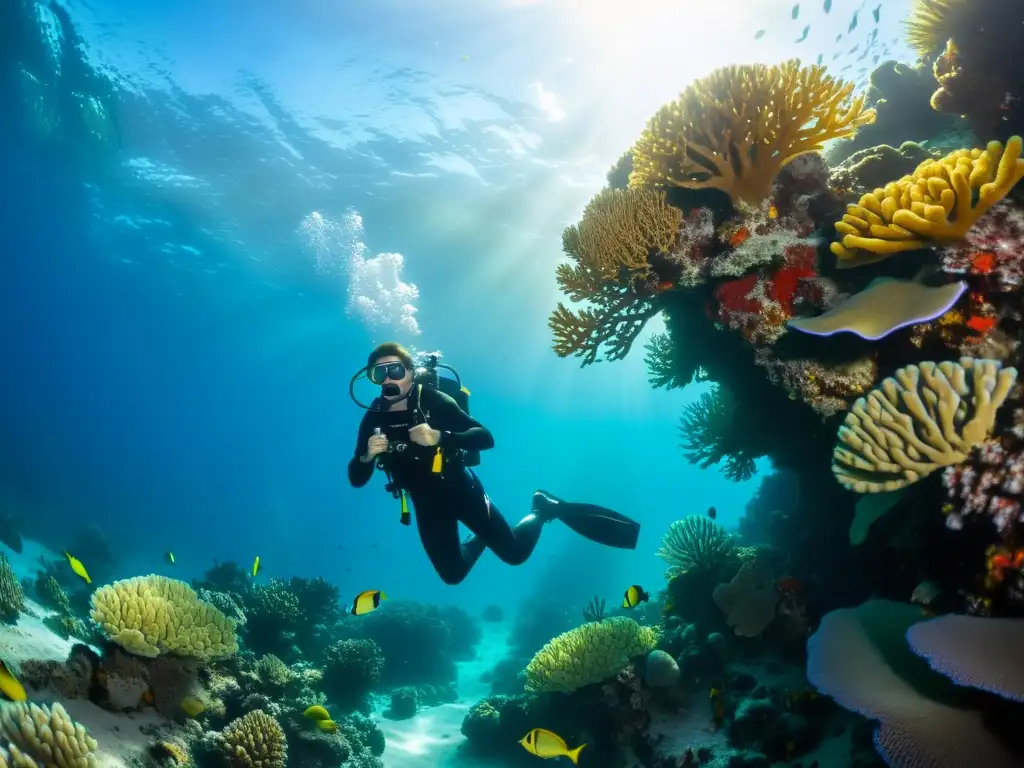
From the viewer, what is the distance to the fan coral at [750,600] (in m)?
5.65

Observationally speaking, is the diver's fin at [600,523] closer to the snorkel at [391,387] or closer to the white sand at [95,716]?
the snorkel at [391,387]

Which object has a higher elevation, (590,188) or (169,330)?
(169,330)

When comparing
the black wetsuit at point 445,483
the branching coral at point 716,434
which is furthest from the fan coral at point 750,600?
the black wetsuit at point 445,483

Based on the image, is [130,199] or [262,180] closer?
[262,180]

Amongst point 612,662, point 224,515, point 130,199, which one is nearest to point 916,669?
point 612,662

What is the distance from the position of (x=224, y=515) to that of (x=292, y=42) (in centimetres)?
8292

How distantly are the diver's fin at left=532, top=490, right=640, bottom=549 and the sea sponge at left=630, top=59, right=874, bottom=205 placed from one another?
17.0 feet

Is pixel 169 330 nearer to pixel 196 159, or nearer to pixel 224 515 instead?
pixel 196 159

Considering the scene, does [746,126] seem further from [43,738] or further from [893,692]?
[43,738]

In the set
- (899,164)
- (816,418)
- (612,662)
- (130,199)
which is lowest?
(612,662)

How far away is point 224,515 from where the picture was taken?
81188 mm

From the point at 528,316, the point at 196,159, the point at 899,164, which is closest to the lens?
the point at 899,164

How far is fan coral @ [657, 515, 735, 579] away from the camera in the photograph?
7.38 metres

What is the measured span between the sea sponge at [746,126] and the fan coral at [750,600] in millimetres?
4260
